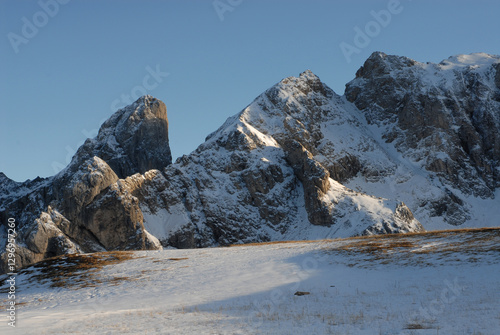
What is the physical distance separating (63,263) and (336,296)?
27.4 meters

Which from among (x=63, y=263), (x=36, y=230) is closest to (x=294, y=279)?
(x=63, y=263)

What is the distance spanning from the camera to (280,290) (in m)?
29.5

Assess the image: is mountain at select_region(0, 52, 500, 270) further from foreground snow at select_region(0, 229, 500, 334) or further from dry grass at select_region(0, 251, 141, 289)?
foreground snow at select_region(0, 229, 500, 334)

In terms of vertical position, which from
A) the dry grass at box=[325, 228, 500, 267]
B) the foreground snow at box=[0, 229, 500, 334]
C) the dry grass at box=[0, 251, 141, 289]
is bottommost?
the dry grass at box=[325, 228, 500, 267]

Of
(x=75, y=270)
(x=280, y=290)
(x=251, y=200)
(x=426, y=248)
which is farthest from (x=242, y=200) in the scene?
(x=280, y=290)

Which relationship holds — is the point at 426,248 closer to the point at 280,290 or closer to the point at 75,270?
the point at 280,290

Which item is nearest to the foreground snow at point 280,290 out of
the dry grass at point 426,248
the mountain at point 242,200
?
the dry grass at point 426,248

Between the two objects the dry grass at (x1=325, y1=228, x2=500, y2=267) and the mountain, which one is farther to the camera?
the mountain

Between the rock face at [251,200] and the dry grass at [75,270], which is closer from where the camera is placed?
the dry grass at [75,270]

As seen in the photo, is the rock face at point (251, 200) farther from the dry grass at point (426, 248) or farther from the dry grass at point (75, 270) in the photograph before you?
the dry grass at point (426, 248)

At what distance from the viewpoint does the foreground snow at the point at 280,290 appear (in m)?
20.5

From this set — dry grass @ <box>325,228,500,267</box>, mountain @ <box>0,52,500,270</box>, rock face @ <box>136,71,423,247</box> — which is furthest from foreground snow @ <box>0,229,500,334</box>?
rock face @ <box>136,71,423,247</box>

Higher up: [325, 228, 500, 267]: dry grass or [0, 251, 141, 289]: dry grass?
[0, 251, 141, 289]: dry grass

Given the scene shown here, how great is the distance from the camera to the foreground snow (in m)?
20.5
